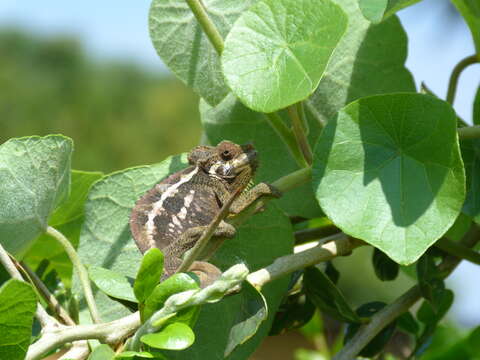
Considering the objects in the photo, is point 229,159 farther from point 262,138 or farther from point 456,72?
point 456,72

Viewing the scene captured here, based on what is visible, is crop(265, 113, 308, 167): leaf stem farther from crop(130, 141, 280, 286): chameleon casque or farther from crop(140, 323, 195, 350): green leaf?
crop(140, 323, 195, 350): green leaf

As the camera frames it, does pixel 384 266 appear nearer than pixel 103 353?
No

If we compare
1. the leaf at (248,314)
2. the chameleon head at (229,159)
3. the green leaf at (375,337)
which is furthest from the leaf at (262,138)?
the leaf at (248,314)

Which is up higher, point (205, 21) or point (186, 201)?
point (205, 21)

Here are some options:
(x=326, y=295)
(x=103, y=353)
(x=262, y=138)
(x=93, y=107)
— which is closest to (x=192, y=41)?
(x=262, y=138)

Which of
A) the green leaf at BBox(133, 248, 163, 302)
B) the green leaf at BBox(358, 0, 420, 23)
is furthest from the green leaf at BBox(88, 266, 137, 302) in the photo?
the green leaf at BBox(358, 0, 420, 23)

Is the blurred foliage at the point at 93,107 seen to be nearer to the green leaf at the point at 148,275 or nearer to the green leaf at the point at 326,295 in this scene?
the green leaf at the point at 326,295
